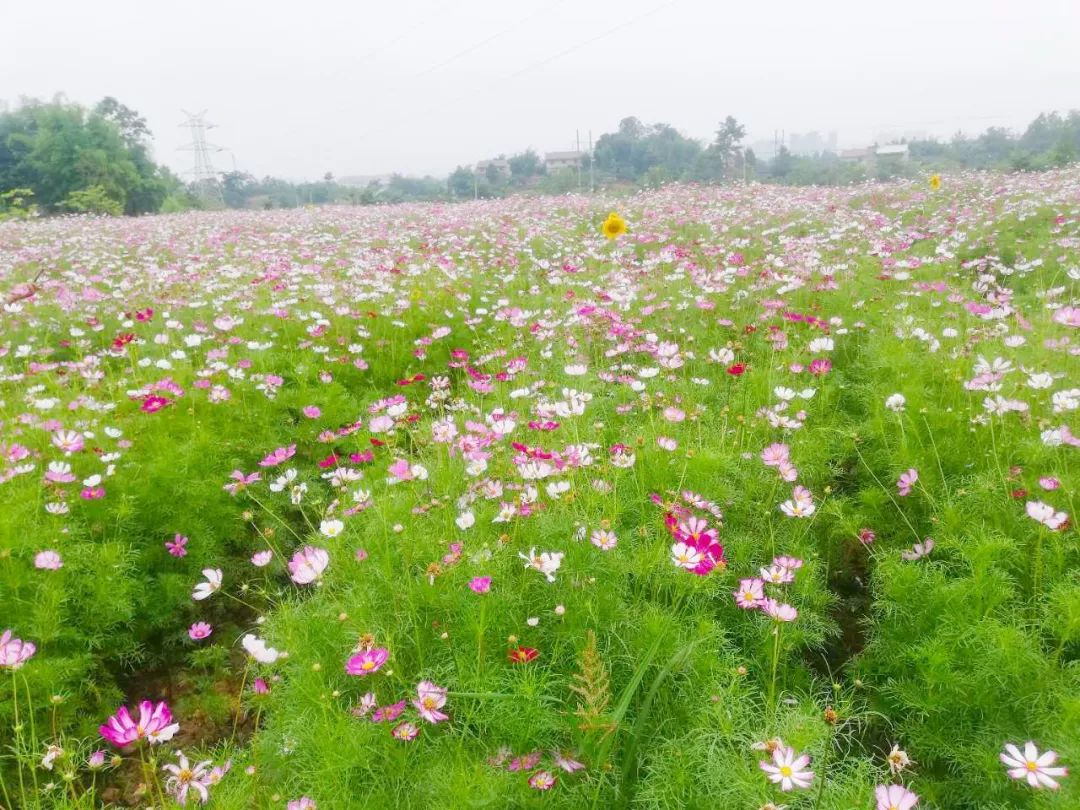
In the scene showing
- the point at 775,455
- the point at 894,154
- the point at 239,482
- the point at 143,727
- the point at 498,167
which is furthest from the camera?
the point at 498,167

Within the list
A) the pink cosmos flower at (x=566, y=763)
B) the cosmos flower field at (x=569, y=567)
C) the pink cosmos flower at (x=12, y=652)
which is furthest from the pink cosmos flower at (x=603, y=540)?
the pink cosmos flower at (x=12, y=652)

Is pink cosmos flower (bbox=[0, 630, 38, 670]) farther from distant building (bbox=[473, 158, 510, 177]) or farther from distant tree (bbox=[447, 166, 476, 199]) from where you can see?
distant building (bbox=[473, 158, 510, 177])

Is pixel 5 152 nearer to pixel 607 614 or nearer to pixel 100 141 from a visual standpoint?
pixel 100 141

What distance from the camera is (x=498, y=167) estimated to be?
36844 millimetres

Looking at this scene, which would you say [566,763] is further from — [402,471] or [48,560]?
[48,560]

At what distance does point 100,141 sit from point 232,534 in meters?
38.3

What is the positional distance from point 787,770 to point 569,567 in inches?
30.5

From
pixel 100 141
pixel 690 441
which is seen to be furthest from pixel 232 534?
pixel 100 141

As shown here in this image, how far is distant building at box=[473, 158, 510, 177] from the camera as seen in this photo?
35.7 m

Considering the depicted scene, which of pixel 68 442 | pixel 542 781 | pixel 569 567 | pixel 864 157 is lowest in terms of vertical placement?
pixel 542 781

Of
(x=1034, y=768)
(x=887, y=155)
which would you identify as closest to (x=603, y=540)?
(x=1034, y=768)

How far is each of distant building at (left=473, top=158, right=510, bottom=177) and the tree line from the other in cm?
21

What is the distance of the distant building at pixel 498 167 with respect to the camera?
3568 centimetres

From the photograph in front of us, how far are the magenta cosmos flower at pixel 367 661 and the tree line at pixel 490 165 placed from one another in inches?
721
